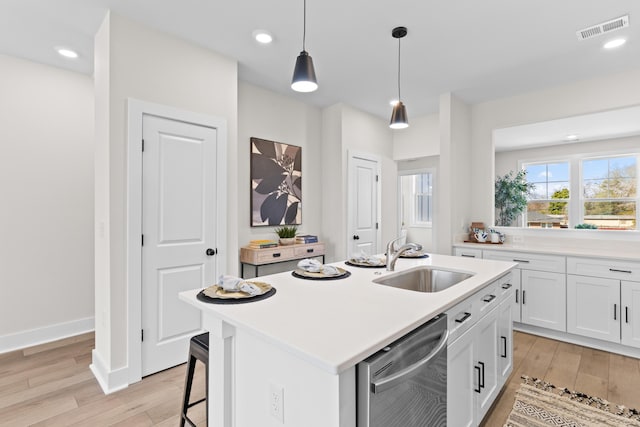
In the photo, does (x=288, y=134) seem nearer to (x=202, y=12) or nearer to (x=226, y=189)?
(x=226, y=189)

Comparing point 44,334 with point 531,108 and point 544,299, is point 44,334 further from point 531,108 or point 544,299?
point 531,108

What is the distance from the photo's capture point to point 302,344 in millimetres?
960

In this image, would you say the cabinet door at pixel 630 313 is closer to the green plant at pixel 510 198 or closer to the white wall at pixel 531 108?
the white wall at pixel 531 108

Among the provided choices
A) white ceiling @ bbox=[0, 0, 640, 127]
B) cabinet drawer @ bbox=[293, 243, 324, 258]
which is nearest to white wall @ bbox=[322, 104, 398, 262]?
cabinet drawer @ bbox=[293, 243, 324, 258]

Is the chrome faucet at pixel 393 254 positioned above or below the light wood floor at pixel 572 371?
above

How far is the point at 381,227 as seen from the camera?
4977 mm

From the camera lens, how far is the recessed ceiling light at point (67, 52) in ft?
9.29

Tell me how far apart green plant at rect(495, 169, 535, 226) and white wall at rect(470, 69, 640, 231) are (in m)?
1.57

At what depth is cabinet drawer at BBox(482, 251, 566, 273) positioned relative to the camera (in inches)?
127

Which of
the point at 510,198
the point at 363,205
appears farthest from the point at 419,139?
the point at 510,198

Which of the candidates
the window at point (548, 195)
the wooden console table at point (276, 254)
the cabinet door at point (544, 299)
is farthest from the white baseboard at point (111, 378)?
the window at point (548, 195)

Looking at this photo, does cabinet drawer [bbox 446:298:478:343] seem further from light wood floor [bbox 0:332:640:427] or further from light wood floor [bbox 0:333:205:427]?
light wood floor [bbox 0:333:205:427]

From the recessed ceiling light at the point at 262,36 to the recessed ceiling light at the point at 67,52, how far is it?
1.73 meters

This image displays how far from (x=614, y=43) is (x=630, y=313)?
7.87 feet
